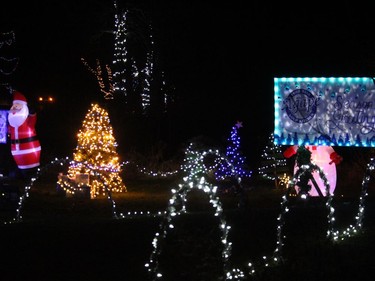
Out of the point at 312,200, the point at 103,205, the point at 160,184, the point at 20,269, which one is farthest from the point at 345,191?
the point at 20,269

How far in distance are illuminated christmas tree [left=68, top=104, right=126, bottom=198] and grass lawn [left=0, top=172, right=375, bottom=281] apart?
4683mm

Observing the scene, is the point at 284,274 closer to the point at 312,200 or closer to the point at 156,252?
the point at 156,252

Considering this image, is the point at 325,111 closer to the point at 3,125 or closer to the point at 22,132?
the point at 22,132

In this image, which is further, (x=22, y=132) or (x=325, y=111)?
(x=22, y=132)

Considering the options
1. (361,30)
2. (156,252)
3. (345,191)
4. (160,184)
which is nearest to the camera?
(156,252)

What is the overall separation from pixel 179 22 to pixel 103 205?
51.9 ft

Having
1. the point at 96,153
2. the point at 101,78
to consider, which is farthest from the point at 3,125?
the point at 101,78

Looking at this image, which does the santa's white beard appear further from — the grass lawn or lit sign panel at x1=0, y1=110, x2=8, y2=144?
the grass lawn

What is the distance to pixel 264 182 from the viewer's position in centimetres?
2275

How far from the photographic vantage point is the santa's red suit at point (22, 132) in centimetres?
2038

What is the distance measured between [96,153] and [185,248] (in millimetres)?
9088

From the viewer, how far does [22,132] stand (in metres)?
20.4

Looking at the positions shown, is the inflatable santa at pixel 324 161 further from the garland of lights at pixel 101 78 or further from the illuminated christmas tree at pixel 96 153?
the garland of lights at pixel 101 78

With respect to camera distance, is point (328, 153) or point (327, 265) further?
point (328, 153)
